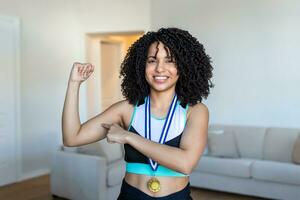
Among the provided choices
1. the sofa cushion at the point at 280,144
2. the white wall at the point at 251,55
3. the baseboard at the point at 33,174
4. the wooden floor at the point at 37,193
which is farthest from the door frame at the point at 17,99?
the sofa cushion at the point at 280,144

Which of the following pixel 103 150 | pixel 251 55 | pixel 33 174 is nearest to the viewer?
pixel 103 150

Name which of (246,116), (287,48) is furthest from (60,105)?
(287,48)

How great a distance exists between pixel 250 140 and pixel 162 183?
3784 millimetres

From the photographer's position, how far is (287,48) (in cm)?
482

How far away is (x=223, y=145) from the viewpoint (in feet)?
15.6

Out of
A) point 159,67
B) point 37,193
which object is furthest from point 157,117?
point 37,193

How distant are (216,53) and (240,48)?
36 cm

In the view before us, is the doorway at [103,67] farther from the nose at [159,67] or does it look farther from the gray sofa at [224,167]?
the nose at [159,67]

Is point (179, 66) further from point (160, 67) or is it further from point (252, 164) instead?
point (252, 164)

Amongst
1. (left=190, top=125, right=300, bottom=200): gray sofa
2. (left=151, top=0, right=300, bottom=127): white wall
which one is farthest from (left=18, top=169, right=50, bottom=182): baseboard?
(left=151, top=0, right=300, bottom=127): white wall

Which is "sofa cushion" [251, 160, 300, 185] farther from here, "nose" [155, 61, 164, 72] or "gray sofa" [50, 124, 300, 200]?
"nose" [155, 61, 164, 72]

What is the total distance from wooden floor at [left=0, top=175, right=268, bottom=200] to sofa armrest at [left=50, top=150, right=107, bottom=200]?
309mm

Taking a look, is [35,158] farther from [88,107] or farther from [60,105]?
[88,107]

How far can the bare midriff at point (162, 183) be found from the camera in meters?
1.30
